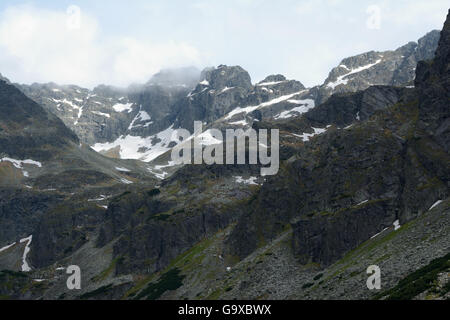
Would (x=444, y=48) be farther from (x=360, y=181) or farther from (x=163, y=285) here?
(x=163, y=285)

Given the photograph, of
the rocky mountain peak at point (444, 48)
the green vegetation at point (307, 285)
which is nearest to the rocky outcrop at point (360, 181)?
the rocky mountain peak at point (444, 48)

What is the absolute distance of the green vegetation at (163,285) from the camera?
134738mm

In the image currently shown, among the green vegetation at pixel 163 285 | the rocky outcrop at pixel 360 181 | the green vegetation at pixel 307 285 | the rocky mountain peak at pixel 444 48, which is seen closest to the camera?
the green vegetation at pixel 307 285

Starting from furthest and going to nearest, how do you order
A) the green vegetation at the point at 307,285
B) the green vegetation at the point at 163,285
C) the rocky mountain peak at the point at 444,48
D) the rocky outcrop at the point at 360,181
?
1. the green vegetation at the point at 163,285
2. the rocky mountain peak at the point at 444,48
3. the rocky outcrop at the point at 360,181
4. the green vegetation at the point at 307,285

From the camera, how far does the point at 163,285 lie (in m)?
139

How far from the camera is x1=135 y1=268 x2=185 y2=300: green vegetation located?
134738 mm

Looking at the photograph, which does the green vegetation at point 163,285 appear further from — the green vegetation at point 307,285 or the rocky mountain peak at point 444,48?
the rocky mountain peak at point 444,48

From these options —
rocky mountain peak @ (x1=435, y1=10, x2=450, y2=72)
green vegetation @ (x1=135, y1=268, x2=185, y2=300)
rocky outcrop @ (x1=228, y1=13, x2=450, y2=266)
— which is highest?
rocky mountain peak @ (x1=435, y1=10, x2=450, y2=72)

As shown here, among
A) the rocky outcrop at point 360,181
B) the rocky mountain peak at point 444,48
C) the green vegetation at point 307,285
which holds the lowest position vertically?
the green vegetation at point 307,285

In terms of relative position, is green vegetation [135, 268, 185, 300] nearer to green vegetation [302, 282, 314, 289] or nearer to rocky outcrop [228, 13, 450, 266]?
rocky outcrop [228, 13, 450, 266]

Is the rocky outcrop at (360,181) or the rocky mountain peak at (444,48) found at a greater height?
the rocky mountain peak at (444,48)

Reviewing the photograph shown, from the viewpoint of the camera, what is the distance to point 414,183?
107812 millimetres

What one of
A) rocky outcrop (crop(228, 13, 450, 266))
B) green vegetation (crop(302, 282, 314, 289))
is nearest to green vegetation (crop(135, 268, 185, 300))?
rocky outcrop (crop(228, 13, 450, 266))

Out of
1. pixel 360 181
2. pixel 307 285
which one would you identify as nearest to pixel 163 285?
pixel 307 285
